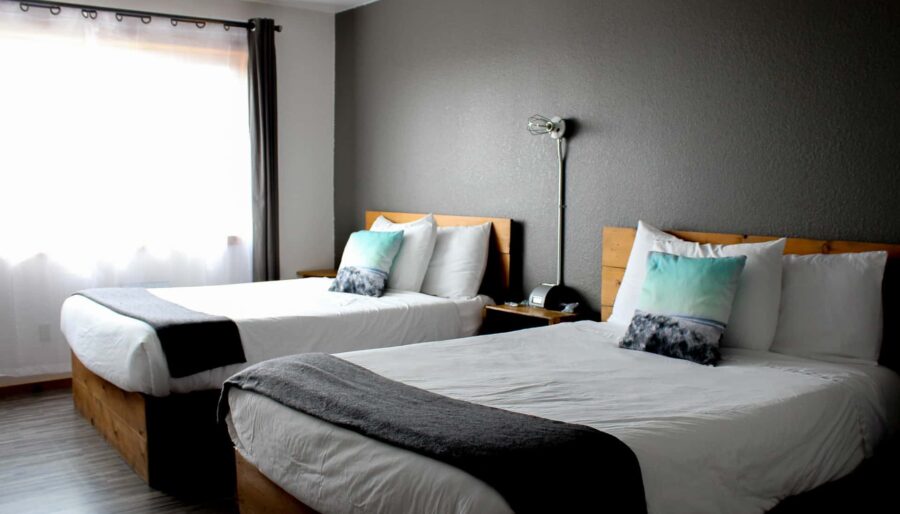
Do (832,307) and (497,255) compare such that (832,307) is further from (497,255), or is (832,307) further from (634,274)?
(497,255)

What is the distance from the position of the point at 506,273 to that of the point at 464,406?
226cm

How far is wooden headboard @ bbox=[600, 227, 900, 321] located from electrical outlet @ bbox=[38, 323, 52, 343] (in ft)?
10.9

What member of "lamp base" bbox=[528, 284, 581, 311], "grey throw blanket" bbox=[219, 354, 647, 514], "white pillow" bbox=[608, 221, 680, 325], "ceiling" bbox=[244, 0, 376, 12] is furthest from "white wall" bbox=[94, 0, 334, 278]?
"grey throw blanket" bbox=[219, 354, 647, 514]

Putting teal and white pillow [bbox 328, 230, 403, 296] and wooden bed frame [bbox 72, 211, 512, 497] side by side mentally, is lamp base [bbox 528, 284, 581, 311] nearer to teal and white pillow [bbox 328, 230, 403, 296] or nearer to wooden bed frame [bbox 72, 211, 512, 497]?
teal and white pillow [bbox 328, 230, 403, 296]

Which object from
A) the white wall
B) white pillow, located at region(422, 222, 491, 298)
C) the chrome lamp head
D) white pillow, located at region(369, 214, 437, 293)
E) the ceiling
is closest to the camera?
the chrome lamp head

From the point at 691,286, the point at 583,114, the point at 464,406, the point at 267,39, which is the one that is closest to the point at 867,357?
the point at 691,286

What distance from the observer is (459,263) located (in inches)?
176

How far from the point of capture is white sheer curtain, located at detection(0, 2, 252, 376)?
469 centimetres

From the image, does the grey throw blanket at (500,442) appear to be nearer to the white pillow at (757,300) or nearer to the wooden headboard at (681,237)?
the white pillow at (757,300)

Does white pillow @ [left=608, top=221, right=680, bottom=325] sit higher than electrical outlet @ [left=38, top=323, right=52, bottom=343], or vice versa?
white pillow @ [left=608, top=221, right=680, bottom=325]

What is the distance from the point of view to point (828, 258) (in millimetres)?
2955

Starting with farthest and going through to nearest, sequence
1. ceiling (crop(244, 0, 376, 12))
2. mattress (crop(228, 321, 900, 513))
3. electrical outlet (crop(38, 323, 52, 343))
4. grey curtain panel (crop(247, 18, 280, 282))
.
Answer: ceiling (crop(244, 0, 376, 12)) → grey curtain panel (crop(247, 18, 280, 282)) → electrical outlet (crop(38, 323, 52, 343)) → mattress (crop(228, 321, 900, 513))

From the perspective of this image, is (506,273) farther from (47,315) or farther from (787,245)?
(47,315)

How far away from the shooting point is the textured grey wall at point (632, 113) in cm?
299
